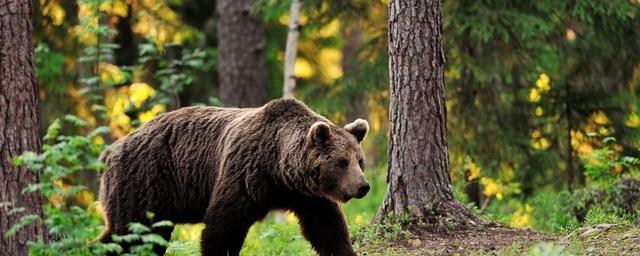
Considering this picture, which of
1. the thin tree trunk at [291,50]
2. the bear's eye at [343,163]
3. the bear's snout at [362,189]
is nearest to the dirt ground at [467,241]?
the bear's snout at [362,189]

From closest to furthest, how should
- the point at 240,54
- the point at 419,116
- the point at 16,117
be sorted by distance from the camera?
the point at 16,117, the point at 419,116, the point at 240,54

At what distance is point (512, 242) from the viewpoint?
7.96 meters

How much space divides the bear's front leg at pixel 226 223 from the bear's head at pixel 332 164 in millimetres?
579

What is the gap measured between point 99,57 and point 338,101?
129 inches

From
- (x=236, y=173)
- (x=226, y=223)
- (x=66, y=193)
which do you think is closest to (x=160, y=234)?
(x=226, y=223)

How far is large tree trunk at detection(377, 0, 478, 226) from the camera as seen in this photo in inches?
325

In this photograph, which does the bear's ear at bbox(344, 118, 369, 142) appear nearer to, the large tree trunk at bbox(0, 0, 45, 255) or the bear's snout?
the bear's snout

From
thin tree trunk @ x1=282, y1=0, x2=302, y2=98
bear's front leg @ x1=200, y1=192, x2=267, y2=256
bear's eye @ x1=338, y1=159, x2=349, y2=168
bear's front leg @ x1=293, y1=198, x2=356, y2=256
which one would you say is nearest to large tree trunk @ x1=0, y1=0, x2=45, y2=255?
bear's front leg @ x1=200, y1=192, x2=267, y2=256

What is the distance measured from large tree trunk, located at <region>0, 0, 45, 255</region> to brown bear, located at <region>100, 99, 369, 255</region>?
149cm

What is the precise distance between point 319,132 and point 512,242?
1.94m

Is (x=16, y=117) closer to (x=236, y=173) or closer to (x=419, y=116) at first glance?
(x=236, y=173)

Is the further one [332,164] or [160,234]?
[160,234]

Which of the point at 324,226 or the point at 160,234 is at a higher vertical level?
the point at 324,226

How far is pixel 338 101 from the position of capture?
12859mm
